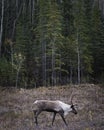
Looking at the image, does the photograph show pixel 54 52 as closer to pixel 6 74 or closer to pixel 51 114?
pixel 6 74

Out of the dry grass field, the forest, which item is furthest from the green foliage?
the dry grass field

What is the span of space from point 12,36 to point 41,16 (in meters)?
12.1

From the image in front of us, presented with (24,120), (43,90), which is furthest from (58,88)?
(24,120)

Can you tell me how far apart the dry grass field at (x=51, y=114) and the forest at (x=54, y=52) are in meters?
8.88

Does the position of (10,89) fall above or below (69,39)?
below

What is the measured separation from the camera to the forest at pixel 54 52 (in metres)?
39.4

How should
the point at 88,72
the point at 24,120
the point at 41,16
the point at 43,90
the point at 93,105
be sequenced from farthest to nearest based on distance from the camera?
the point at 88,72 < the point at 41,16 < the point at 43,90 < the point at 93,105 < the point at 24,120

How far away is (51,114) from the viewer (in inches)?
823

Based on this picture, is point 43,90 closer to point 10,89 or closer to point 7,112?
point 10,89

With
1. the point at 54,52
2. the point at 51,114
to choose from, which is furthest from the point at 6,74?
the point at 51,114

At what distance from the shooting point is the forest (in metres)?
39.4

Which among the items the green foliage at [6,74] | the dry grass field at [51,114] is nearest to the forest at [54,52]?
the green foliage at [6,74]

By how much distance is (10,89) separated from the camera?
29.8 meters

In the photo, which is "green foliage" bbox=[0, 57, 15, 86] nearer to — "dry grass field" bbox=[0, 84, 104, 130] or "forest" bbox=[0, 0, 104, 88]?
"forest" bbox=[0, 0, 104, 88]
